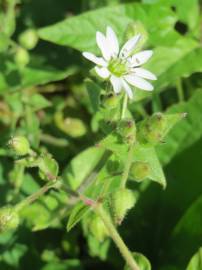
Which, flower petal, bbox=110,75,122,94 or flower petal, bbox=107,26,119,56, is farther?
flower petal, bbox=107,26,119,56

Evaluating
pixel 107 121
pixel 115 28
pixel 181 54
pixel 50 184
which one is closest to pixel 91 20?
pixel 115 28

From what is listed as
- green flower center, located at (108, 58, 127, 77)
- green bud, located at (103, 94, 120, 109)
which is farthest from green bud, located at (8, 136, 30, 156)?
green flower center, located at (108, 58, 127, 77)

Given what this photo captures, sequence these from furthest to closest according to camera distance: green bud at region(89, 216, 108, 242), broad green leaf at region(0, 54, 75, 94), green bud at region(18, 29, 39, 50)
A: broad green leaf at region(0, 54, 75, 94)
green bud at region(18, 29, 39, 50)
green bud at region(89, 216, 108, 242)

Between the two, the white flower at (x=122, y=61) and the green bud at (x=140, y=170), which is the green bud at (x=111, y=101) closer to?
the white flower at (x=122, y=61)

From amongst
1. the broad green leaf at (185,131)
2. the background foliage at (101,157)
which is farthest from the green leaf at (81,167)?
the broad green leaf at (185,131)

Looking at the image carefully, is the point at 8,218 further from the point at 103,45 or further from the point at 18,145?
the point at 103,45

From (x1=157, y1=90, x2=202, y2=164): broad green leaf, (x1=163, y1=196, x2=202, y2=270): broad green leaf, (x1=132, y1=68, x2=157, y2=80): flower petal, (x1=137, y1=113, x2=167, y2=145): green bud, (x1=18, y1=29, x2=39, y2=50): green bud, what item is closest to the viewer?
(x1=137, y1=113, x2=167, y2=145): green bud

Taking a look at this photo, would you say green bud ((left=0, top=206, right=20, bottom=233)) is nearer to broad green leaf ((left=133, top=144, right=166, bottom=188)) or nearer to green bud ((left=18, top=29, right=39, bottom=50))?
broad green leaf ((left=133, top=144, right=166, bottom=188))
